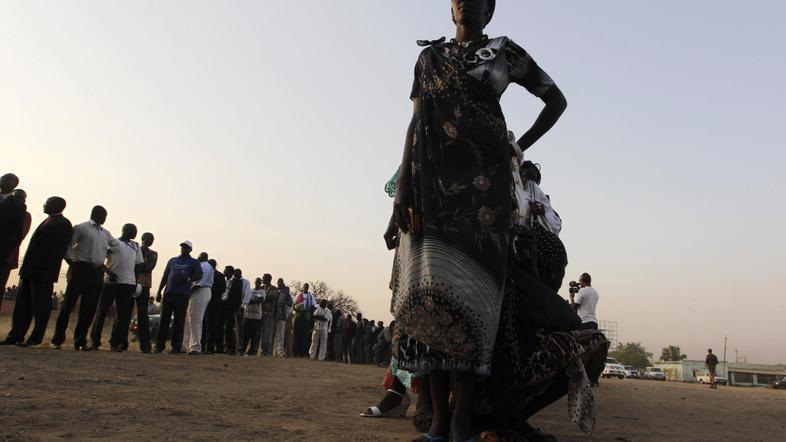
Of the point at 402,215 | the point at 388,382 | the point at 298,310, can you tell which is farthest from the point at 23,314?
the point at 298,310

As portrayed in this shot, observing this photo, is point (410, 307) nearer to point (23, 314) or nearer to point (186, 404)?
point (186, 404)

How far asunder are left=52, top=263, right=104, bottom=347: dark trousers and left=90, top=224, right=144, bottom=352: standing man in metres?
0.46

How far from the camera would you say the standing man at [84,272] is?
7938 millimetres

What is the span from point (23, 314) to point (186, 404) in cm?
510

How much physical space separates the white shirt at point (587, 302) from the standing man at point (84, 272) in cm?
738

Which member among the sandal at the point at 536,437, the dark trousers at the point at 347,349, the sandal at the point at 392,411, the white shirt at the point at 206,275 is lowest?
the dark trousers at the point at 347,349

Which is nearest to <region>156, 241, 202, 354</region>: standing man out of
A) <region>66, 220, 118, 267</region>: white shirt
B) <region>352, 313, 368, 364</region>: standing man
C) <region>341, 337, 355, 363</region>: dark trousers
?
<region>66, 220, 118, 267</region>: white shirt

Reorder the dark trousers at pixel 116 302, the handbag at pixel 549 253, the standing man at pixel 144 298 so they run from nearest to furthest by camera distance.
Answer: the handbag at pixel 549 253, the dark trousers at pixel 116 302, the standing man at pixel 144 298

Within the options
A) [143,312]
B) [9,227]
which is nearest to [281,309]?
[143,312]

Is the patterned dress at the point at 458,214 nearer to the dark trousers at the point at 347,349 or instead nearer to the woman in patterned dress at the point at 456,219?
the woman in patterned dress at the point at 456,219

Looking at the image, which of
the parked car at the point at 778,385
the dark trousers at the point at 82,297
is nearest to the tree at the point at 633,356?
the parked car at the point at 778,385

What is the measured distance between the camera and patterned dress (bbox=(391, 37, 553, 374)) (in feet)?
8.70

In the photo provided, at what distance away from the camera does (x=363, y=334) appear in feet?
76.9

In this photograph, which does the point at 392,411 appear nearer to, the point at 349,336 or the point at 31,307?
the point at 31,307
